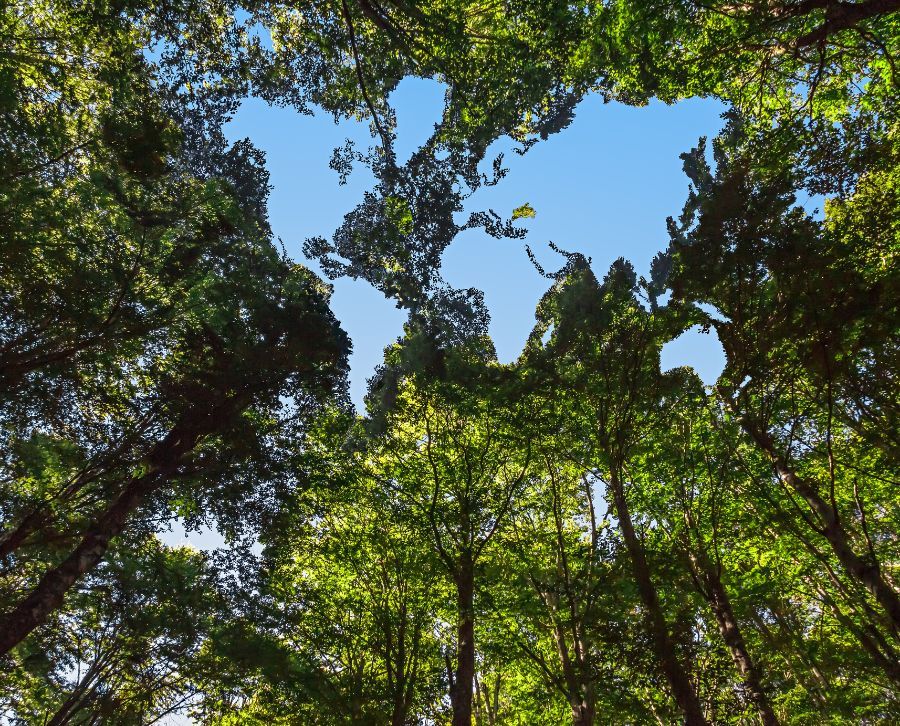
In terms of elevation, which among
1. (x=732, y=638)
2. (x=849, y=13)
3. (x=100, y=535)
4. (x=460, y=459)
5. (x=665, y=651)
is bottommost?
(x=665, y=651)

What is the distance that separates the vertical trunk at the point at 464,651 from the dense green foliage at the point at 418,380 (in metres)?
0.07

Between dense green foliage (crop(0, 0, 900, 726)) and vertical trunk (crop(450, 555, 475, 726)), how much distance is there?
7 cm

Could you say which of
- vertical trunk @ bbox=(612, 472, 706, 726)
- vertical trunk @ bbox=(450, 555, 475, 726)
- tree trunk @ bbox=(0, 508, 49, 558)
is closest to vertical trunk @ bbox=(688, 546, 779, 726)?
vertical trunk @ bbox=(612, 472, 706, 726)

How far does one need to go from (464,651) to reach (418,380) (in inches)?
271

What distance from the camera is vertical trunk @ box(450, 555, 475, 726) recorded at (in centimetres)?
986

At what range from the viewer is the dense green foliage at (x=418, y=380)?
8.72 meters

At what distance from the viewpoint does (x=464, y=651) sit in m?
10.7

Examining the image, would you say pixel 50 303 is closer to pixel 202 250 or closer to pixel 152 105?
pixel 202 250

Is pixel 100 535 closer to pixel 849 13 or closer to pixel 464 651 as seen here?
pixel 464 651

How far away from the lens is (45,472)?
40.1 ft

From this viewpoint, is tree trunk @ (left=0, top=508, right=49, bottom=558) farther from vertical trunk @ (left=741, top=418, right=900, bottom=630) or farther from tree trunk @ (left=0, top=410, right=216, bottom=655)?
vertical trunk @ (left=741, top=418, right=900, bottom=630)

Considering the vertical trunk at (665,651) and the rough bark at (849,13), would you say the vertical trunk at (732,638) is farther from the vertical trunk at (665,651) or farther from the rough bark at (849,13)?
the rough bark at (849,13)

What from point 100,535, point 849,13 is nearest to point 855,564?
point 849,13

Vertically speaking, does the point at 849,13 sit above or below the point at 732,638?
above
